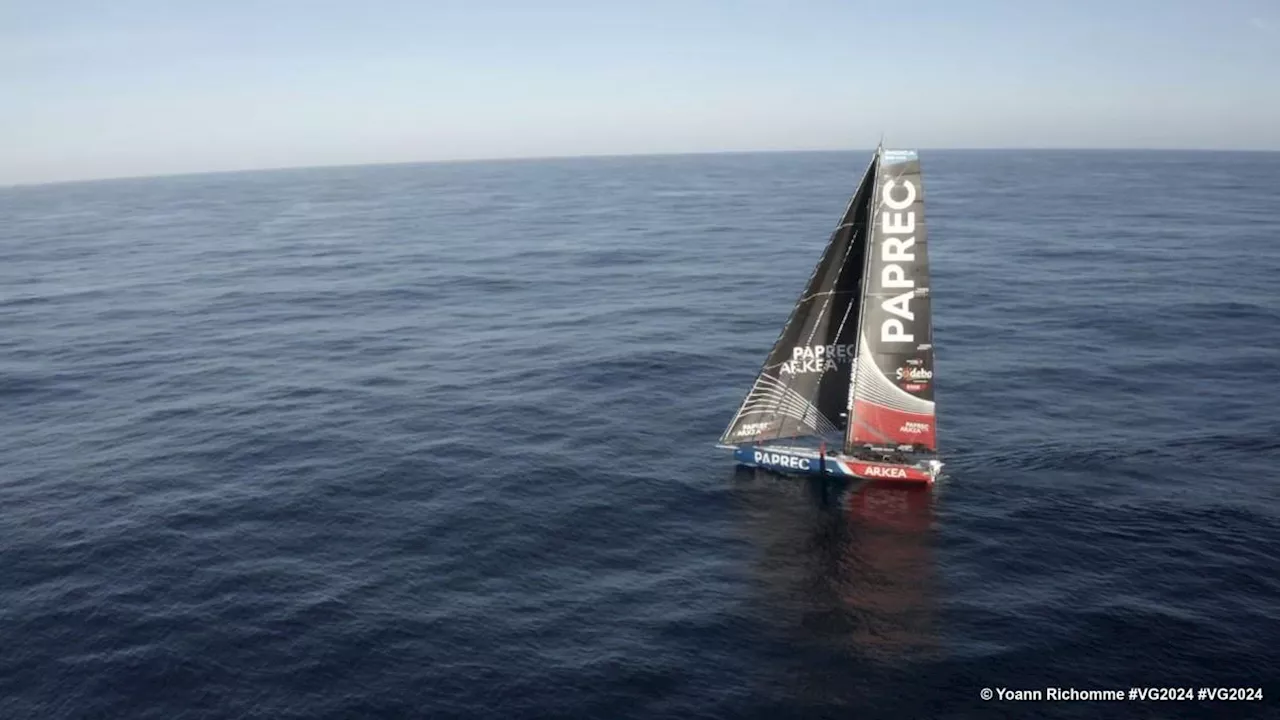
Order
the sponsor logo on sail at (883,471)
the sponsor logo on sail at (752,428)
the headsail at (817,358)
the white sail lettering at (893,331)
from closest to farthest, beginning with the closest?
the white sail lettering at (893,331) → the headsail at (817,358) → the sponsor logo on sail at (883,471) → the sponsor logo on sail at (752,428)

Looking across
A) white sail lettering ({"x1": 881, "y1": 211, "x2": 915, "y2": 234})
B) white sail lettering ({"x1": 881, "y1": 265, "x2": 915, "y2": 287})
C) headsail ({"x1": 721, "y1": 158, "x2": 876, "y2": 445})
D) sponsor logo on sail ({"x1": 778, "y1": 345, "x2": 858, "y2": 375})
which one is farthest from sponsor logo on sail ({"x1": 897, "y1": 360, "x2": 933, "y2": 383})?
white sail lettering ({"x1": 881, "y1": 211, "x2": 915, "y2": 234})

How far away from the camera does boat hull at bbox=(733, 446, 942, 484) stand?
5741 centimetres

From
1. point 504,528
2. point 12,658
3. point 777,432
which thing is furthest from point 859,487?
point 12,658

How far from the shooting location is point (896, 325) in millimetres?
55656

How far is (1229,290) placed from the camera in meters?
113

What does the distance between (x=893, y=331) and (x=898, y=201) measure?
28.0 ft

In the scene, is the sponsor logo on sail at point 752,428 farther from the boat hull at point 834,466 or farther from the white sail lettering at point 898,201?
the white sail lettering at point 898,201

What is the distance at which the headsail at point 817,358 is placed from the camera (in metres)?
55.8

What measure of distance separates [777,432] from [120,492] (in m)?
45.5

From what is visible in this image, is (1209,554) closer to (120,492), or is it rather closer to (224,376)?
(120,492)

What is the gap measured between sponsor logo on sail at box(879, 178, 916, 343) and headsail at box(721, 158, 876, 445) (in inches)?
73.0

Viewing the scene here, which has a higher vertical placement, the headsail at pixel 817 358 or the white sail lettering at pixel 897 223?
the white sail lettering at pixel 897 223

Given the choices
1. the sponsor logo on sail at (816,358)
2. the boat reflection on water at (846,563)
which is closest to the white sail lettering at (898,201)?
the sponsor logo on sail at (816,358)

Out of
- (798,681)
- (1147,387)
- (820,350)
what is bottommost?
(798,681)
